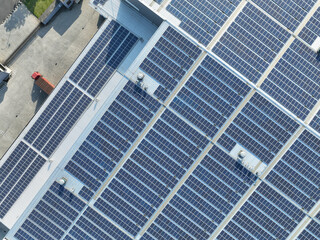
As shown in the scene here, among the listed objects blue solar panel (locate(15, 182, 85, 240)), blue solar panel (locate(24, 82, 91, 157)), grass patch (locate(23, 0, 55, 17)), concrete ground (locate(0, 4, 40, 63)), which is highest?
grass patch (locate(23, 0, 55, 17))

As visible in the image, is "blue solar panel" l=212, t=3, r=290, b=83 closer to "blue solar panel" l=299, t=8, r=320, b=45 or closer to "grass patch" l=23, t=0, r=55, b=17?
"blue solar panel" l=299, t=8, r=320, b=45

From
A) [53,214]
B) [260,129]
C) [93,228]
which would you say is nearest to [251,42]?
[260,129]

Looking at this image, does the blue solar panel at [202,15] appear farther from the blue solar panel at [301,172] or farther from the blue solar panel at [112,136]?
the blue solar panel at [301,172]

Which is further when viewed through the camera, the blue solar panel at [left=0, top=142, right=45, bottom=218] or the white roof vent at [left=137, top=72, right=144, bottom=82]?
the blue solar panel at [left=0, top=142, right=45, bottom=218]

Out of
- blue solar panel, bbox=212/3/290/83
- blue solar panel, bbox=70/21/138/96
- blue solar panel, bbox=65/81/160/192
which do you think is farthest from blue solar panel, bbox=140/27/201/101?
blue solar panel, bbox=70/21/138/96

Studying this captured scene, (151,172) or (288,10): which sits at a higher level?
A: (288,10)

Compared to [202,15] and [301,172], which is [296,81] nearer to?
[301,172]
